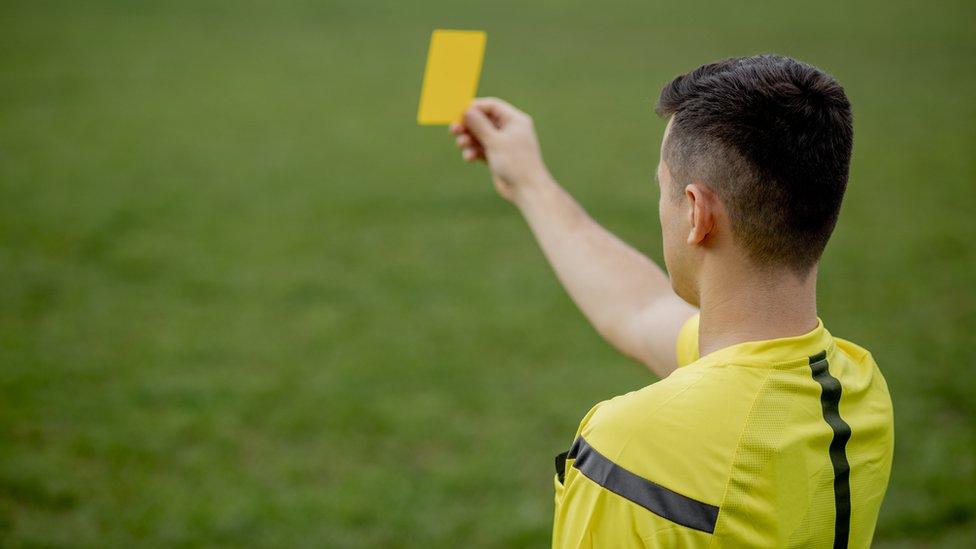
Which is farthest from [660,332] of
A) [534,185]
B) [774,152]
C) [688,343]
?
[774,152]

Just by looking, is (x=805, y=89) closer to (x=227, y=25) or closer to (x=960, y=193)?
(x=960, y=193)

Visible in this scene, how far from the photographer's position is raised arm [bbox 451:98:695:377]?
1.99 m

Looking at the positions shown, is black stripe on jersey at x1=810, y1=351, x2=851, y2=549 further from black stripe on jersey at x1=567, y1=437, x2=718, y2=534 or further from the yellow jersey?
black stripe on jersey at x1=567, y1=437, x2=718, y2=534

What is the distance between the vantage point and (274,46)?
49.8ft

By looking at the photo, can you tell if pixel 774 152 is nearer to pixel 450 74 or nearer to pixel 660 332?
pixel 660 332

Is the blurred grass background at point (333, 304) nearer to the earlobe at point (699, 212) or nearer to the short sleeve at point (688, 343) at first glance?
the short sleeve at point (688, 343)

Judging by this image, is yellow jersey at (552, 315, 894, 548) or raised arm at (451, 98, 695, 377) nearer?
yellow jersey at (552, 315, 894, 548)

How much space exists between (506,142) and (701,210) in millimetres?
890

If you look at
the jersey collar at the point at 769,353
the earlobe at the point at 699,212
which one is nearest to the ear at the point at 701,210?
the earlobe at the point at 699,212

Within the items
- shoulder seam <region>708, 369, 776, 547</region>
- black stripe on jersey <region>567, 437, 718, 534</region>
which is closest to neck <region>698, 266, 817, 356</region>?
shoulder seam <region>708, 369, 776, 547</region>

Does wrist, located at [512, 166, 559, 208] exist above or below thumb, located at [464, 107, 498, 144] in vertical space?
below

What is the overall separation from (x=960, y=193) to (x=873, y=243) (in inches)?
80.4

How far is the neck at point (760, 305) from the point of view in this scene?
140 centimetres

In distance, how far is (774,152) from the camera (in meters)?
1.34
